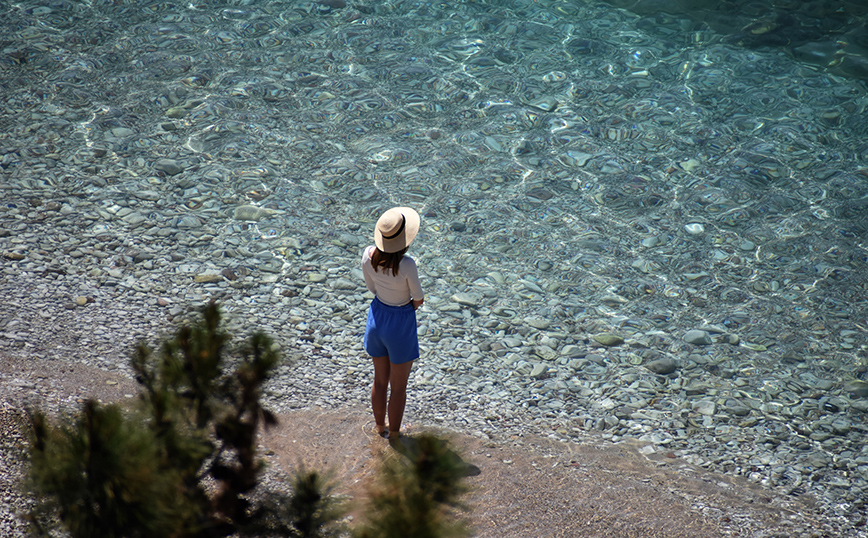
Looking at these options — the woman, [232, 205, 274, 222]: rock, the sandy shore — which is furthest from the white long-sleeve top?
[232, 205, 274, 222]: rock

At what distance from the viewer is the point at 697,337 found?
6582 mm

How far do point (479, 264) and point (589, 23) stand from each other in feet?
21.9

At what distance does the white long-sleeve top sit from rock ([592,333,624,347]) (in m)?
2.78

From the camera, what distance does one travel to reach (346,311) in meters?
6.46

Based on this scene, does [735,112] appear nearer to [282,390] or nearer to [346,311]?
[346,311]

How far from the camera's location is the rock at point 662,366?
6.15 metres

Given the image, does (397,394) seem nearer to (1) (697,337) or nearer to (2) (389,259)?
(2) (389,259)

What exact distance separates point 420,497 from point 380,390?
3.23m

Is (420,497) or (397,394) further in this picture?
(397,394)

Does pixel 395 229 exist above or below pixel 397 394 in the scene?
above

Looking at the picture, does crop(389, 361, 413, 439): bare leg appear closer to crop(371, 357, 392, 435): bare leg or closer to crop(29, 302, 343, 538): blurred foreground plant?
crop(371, 357, 392, 435): bare leg

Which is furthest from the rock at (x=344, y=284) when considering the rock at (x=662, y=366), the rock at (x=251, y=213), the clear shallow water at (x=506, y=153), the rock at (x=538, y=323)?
the rock at (x=662, y=366)

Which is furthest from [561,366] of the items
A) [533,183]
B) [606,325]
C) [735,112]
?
[735,112]

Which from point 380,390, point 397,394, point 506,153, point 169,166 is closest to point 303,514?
point 397,394
